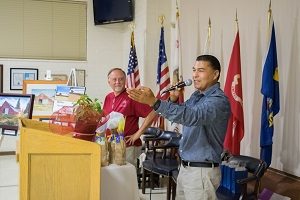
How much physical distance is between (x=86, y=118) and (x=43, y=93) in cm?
271

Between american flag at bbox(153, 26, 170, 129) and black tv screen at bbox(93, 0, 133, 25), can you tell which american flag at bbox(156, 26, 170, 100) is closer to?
american flag at bbox(153, 26, 170, 129)

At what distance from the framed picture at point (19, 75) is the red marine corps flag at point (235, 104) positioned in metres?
3.92

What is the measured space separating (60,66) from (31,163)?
492 centimetres

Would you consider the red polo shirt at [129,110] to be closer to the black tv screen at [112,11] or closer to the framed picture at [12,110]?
the framed picture at [12,110]

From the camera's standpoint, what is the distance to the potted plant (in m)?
1.87

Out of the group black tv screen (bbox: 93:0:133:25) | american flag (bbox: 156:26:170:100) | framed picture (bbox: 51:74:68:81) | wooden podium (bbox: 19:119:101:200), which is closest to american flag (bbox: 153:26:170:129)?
american flag (bbox: 156:26:170:100)

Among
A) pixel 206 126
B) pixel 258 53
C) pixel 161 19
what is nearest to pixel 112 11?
pixel 161 19

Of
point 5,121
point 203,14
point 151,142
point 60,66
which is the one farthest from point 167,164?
point 60,66

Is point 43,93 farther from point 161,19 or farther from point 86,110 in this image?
point 86,110

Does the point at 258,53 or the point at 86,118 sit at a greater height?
the point at 258,53

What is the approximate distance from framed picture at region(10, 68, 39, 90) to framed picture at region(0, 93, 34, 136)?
311cm

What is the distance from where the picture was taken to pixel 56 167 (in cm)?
166

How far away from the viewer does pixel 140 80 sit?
570 cm

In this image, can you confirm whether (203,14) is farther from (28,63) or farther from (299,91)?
(28,63)
